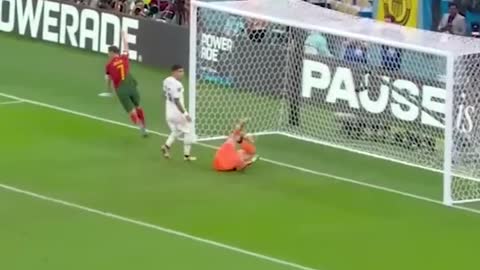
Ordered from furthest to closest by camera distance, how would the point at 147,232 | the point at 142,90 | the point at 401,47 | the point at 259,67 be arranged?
the point at 142,90, the point at 259,67, the point at 401,47, the point at 147,232

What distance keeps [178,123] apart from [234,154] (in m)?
1.31

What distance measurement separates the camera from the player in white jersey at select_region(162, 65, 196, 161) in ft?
89.3

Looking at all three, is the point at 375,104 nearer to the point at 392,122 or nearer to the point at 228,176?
the point at 392,122

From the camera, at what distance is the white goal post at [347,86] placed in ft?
84.8

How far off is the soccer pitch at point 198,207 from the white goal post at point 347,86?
1.72 feet

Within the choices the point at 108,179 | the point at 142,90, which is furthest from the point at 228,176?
the point at 142,90

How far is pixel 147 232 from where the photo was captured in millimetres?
22688

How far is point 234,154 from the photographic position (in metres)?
26.7

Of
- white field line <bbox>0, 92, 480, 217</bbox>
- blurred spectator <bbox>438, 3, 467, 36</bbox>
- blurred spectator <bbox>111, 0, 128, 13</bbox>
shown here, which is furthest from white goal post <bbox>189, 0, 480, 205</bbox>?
blurred spectator <bbox>111, 0, 128, 13</bbox>

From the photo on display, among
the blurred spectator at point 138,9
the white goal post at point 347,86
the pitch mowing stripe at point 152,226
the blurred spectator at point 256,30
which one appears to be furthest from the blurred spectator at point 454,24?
the pitch mowing stripe at point 152,226

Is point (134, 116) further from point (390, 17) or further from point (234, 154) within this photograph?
point (390, 17)

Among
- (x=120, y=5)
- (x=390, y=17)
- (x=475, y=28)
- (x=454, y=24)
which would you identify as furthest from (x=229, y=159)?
(x=120, y=5)

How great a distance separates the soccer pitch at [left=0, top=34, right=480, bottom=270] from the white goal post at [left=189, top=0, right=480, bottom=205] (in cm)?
52

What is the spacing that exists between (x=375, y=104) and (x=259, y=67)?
12.5 feet
